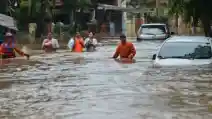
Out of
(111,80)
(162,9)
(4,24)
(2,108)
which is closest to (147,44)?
(4,24)

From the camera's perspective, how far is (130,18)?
62188mm

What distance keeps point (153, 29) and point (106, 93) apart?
2026 centimetres

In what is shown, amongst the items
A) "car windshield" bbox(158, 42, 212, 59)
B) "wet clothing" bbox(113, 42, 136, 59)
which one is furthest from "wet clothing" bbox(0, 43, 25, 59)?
"car windshield" bbox(158, 42, 212, 59)

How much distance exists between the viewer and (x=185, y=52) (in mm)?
14500

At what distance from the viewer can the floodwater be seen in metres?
8.88

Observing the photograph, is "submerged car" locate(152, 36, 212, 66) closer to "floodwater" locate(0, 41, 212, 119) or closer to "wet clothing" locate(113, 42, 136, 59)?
"floodwater" locate(0, 41, 212, 119)

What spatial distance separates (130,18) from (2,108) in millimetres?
53040

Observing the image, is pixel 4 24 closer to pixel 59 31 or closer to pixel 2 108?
pixel 2 108

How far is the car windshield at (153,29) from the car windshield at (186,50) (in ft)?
52.6

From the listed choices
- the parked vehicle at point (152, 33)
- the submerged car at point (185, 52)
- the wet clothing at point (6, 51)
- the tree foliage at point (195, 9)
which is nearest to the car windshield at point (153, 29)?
the parked vehicle at point (152, 33)

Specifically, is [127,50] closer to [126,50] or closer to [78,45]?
[126,50]

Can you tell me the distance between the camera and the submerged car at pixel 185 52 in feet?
46.0

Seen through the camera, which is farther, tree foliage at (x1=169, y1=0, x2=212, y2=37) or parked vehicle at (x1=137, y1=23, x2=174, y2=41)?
parked vehicle at (x1=137, y1=23, x2=174, y2=41)

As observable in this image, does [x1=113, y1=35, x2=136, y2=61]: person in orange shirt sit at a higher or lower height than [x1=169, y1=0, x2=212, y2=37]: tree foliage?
lower
